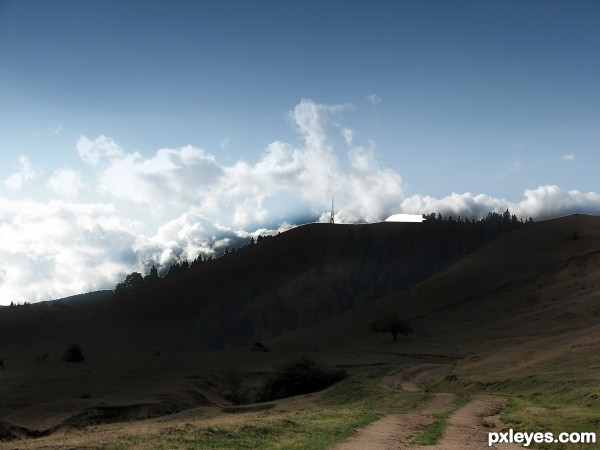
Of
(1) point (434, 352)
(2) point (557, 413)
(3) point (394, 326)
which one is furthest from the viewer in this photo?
(3) point (394, 326)

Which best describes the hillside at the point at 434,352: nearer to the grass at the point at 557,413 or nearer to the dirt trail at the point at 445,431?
the grass at the point at 557,413

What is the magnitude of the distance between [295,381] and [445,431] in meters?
26.7

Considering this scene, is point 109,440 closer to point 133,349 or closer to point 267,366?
point 267,366

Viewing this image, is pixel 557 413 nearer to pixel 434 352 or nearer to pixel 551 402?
pixel 551 402

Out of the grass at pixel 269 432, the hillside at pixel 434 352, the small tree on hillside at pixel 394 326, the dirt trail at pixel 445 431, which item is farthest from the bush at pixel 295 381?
the small tree on hillside at pixel 394 326

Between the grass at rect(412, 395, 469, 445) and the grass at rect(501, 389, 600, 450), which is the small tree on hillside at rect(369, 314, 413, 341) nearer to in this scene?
the grass at rect(501, 389, 600, 450)

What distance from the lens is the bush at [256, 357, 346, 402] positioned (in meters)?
48.9

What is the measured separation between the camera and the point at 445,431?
23953 mm

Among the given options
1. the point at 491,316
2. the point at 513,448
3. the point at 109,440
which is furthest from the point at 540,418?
the point at 491,316

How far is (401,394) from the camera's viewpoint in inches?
1523

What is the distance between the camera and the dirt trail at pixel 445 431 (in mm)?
20547

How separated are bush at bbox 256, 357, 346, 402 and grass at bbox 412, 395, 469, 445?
1847 centimetres

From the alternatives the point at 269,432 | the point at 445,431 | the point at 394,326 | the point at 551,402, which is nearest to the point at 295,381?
the point at 551,402

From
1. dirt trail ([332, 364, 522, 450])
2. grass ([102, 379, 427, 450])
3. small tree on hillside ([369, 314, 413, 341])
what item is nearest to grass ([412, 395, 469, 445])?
dirt trail ([332, 364, 522, 450])
